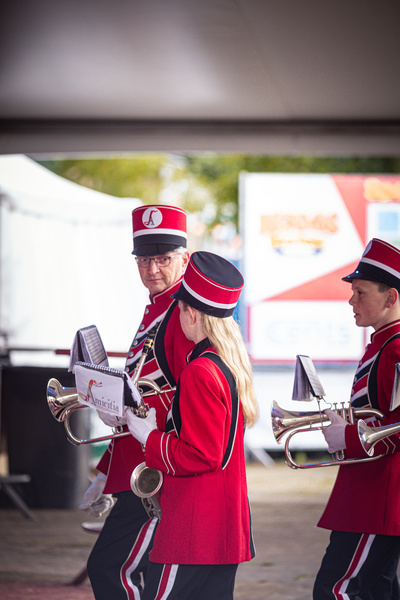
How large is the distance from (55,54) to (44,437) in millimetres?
2930

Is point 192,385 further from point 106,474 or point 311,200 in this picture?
point 311,200

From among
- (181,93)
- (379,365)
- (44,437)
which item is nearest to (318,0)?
(181,93)

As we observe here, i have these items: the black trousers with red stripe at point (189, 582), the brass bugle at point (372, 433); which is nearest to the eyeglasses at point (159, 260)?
the brass bugle at point (372, 433)

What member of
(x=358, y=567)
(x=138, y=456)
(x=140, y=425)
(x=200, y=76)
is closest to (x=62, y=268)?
(x=200, y=76)

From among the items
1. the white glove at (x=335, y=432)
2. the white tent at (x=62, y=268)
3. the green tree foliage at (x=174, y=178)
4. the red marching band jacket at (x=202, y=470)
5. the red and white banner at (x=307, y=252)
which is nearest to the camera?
the red marching band jacket at (x=202, y=470)

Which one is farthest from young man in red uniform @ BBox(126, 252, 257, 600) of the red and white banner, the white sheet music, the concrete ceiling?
the red and white banner

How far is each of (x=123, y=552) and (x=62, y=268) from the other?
4.70 meters

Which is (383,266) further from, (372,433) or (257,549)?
(257,549)

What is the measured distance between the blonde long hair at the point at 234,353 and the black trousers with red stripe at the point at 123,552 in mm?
692

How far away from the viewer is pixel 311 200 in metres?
7.18

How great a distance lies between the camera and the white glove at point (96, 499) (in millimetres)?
2695

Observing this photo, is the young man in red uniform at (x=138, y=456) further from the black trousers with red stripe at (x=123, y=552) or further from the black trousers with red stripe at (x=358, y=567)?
the black trousers with red stripe at (x=358, y=567)

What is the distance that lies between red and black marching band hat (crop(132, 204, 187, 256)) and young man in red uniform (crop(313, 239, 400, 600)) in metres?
0.75

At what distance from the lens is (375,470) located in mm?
2436
